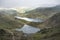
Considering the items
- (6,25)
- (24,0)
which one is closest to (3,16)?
(6,25)

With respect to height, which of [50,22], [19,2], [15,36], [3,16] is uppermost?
[19,2]

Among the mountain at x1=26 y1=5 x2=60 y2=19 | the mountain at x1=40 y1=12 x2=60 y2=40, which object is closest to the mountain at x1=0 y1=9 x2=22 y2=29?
the mountain at x1=26 y1=5 x2=60 y2=19

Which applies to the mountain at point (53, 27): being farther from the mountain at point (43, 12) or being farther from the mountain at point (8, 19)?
the mountain at point (8, 19)

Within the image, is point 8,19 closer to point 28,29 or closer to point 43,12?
point 28,29

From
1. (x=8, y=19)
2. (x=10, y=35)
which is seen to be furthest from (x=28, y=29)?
(x=8, y=19)

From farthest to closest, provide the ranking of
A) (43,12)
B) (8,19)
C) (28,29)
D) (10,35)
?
(43,12) < (8,19) < (28,29) < (10,35)

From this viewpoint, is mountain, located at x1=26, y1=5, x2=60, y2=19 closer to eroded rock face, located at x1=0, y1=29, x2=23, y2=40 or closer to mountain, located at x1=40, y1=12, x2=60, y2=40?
mountain, located at x1=40, y1=12, x2=60, y2=40

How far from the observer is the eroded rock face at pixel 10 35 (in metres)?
6.76

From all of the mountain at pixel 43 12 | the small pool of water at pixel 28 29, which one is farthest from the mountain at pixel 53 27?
the small pool of water at pixel 28 29

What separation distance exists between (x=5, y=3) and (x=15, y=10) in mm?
555

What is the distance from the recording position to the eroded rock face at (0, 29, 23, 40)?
6761 mm

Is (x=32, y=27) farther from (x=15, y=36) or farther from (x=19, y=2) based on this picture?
(x=19, y=2)

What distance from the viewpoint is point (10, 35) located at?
22.4ft

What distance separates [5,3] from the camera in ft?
25.2
